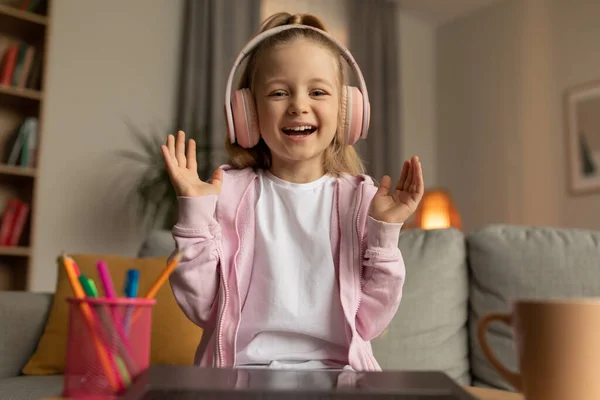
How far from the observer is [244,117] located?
38.2 inches

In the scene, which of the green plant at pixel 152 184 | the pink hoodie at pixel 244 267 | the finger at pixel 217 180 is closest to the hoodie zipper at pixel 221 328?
the pink hoodie at pixel 244 267

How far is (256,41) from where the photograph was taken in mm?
937

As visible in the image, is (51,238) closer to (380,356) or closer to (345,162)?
(380,356)

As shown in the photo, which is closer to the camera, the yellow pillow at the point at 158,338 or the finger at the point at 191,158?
the finger at the point at 191,158

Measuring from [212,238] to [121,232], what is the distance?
7.26 feet

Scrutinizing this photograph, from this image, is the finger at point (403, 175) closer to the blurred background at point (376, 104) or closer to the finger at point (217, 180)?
the finger at point (217, 180)

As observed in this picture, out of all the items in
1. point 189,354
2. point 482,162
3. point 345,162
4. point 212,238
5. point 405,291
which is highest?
point 482,162

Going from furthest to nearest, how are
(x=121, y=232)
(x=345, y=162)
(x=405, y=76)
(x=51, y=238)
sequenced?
(x=405, y=76), (x=121, y=232), (x=51, y=238), (x=345, y=162)

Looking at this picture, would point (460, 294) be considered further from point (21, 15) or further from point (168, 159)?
point (21, 15)

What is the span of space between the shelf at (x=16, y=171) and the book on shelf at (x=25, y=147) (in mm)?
51

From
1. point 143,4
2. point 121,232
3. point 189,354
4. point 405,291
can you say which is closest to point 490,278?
point 405,291

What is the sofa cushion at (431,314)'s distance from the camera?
155 centimetres

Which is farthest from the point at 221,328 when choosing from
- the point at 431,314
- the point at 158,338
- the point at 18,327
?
the point at 18,327

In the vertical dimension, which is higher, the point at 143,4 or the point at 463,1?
the point at 463,1
